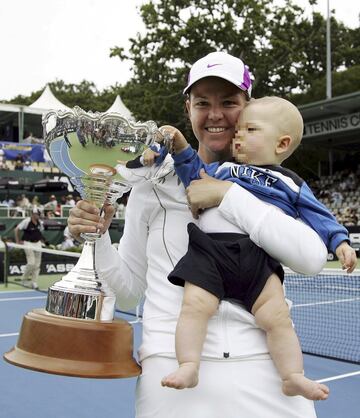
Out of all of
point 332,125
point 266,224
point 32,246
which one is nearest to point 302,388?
point 266,224

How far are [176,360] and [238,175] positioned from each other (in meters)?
0.50

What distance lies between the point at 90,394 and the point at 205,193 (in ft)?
13.0

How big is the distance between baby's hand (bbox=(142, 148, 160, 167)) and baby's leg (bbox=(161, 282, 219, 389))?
327 mm

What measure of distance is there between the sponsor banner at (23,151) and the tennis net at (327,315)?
668 inches

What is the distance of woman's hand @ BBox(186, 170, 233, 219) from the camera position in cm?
147

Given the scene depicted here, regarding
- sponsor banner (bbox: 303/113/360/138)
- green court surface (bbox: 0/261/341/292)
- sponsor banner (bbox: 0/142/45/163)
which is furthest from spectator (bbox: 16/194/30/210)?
sponsor banner (bbox: 303/113/360/138)

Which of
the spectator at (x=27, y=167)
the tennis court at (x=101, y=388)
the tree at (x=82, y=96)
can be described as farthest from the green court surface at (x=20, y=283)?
the tree at (x=82, y=96)

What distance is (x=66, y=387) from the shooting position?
5184 mm

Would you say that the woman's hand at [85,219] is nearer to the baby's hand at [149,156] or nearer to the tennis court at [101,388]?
the baby's hand at [149,156]

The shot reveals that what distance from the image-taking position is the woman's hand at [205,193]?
4.82ft

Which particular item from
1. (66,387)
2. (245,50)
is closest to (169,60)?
(245,50)

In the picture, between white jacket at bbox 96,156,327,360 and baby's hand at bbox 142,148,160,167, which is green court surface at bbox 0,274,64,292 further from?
baby's hand at bbox 142,148,160,167

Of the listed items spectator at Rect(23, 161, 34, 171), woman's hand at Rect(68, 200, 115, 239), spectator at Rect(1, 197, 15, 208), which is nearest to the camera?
woman's hand at Rect(68, 200, 115, 239)

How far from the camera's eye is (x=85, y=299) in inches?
60.6
